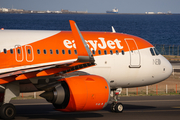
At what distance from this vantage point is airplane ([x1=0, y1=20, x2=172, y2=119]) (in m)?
17.1

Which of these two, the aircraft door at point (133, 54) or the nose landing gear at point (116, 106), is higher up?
the aircraft door at point (133, 54)

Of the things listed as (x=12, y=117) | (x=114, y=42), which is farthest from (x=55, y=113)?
(x=114, y=42)

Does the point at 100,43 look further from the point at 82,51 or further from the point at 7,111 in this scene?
the point at 7,111

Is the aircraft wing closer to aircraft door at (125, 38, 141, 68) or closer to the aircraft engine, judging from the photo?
the aircraft engine

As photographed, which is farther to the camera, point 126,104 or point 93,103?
point 126,104

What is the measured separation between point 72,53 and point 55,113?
399cm

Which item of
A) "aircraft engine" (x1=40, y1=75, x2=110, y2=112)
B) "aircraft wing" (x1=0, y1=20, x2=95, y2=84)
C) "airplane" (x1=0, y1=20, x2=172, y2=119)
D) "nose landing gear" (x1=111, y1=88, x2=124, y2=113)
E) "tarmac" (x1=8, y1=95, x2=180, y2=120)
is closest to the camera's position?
"aircraft wing" (x1=0, y1=20, x2=95, y2=84)

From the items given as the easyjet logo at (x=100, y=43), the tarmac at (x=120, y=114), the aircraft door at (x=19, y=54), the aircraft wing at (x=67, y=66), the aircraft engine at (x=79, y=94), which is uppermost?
the easyjet logo at (x=100, y=43)

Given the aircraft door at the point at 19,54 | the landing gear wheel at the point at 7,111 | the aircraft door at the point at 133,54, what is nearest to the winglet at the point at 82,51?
the aircraft door at the point at 19,54

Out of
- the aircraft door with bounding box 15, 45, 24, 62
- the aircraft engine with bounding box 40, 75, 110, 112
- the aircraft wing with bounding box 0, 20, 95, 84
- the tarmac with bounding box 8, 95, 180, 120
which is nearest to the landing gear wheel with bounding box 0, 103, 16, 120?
the aircraft wing with bounding box 0, 20, 95, 84

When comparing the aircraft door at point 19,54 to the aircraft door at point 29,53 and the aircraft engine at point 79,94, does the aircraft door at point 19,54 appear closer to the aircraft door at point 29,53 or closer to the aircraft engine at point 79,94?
the aircraft door at point 29,53

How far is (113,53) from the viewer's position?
21.2 m

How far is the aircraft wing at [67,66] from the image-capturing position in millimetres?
15398

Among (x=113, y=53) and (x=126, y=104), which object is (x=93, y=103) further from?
(x=126, y=104)
